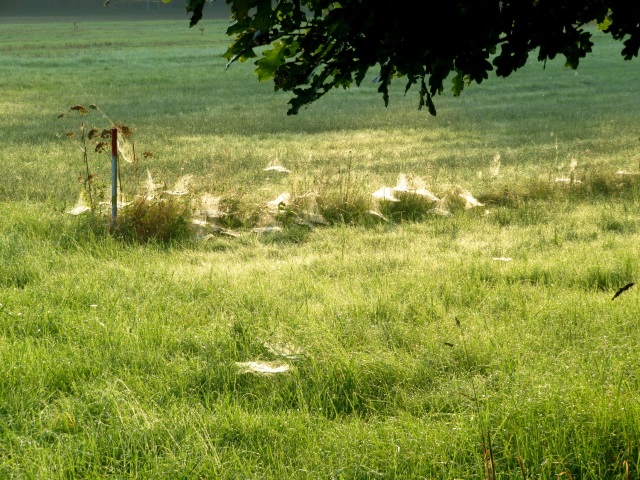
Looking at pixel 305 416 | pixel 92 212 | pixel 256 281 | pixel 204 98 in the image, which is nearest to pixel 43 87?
pixel 204 98

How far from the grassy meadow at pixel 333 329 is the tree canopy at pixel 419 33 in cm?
107

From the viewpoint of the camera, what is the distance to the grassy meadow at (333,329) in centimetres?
322

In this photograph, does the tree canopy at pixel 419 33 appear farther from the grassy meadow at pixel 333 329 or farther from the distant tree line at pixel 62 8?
the distant tree line at pixel 62 8

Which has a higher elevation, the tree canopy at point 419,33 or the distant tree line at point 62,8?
the distant tree line at point 62,8

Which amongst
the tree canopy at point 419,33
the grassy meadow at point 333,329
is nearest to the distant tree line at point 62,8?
the grassy meadow at point 333,329

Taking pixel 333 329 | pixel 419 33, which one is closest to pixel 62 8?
pixel 333 329

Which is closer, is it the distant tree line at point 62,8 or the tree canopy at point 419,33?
the tree canopy at point 419,33

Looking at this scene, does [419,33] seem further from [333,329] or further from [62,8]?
[62,8]

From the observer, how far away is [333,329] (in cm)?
445

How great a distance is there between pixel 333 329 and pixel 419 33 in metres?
2.36

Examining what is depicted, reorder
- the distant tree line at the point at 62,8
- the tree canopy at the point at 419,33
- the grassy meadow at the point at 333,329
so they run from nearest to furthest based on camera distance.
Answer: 1. the tree canopy at the point at 419,33
2. the grassy meadow at the point at 333,329
3. the distant tree line at the point at 62,8

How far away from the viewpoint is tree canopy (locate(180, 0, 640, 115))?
233 centimetres

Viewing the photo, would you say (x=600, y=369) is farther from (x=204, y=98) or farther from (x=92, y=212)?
(x=204, y=98)

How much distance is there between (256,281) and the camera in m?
5.47
